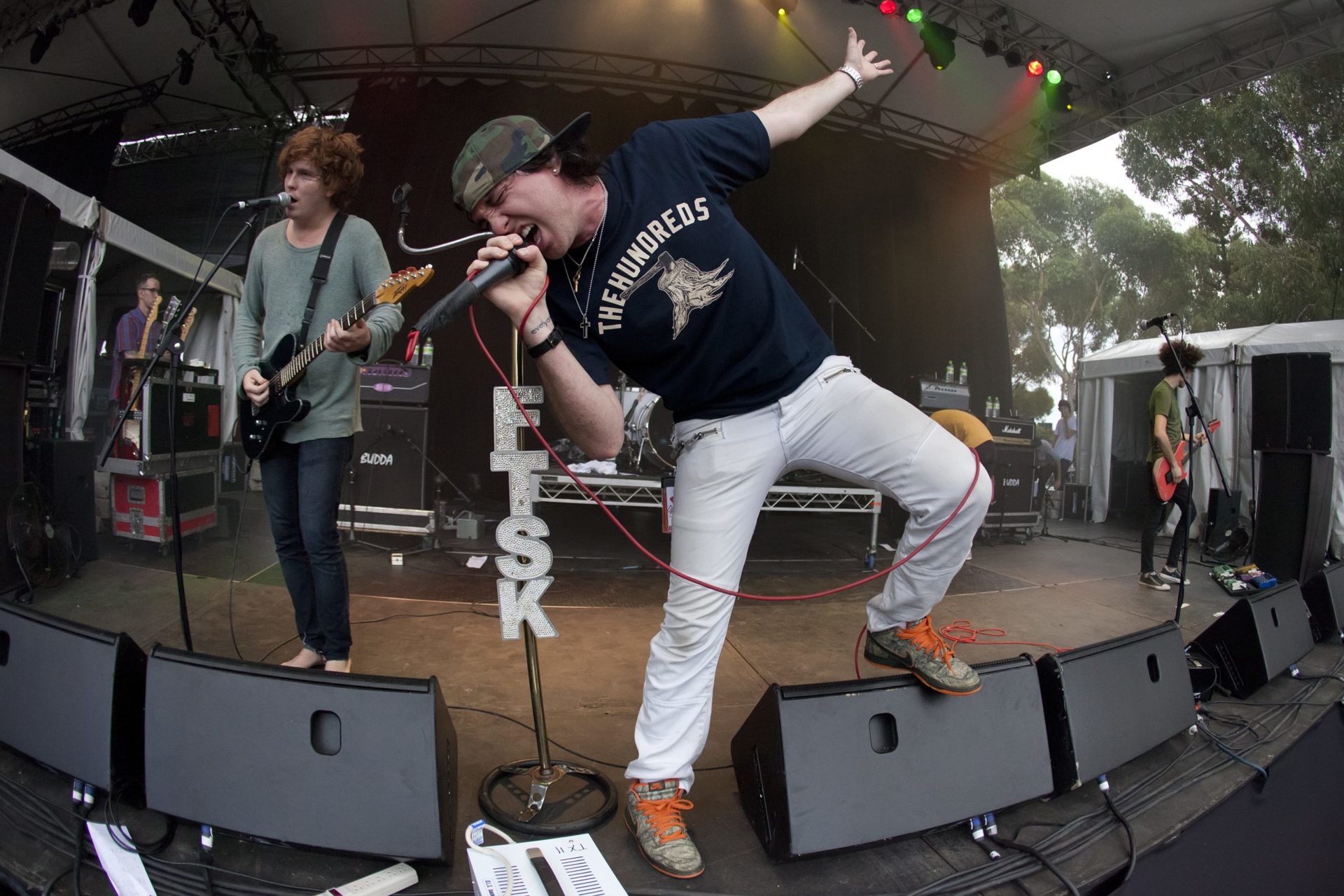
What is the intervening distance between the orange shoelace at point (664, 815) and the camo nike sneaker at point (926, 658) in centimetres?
61

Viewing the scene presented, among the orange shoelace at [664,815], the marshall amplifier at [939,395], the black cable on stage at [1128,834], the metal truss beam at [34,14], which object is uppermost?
the metal truss beam at [34,14]

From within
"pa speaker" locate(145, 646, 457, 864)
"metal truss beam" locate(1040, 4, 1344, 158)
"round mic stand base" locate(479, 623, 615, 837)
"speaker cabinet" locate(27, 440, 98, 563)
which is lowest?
"round mic stand base" locate(479, 623, 615, 837)

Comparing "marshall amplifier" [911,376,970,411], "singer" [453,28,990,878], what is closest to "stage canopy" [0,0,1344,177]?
"marshall amplifier" [911,376,970,411]

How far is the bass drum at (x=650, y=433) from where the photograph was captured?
545 cm

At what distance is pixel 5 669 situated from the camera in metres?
1.64

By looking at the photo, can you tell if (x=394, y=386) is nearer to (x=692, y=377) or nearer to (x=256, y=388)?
(x=256, y=388)

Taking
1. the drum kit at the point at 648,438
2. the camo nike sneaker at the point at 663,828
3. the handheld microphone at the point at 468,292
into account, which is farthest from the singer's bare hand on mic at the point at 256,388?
the drum kit at the point at 648,438

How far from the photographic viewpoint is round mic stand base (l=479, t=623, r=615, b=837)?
1551 mm

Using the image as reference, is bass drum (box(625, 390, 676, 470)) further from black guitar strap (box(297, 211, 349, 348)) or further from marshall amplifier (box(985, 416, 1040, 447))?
marshall amplifier (box(985, 416, 1040, 447))

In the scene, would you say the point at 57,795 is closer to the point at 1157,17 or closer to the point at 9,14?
the point at 9,14

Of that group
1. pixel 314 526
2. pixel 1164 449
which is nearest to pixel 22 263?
pixel 314 526

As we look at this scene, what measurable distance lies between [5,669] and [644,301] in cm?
178

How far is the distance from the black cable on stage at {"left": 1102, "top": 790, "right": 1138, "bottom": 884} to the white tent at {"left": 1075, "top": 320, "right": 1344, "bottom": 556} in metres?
5.34

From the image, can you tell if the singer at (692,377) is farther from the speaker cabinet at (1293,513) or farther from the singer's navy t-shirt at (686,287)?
the speaker cabinet at (1293,513)
